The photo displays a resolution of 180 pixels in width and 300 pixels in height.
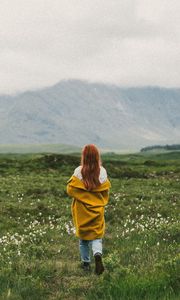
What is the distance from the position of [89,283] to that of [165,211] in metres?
13.8

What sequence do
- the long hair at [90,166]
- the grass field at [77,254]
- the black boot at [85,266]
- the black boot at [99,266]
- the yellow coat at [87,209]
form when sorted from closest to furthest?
1. the grass field at [77,254]
2. the black boot at [99,266]
3. the long hair at [90,166]
4. the yellow coat at [87,209]
5. the black boot at [85,266]

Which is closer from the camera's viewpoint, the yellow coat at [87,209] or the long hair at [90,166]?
the long hair at [90,166]

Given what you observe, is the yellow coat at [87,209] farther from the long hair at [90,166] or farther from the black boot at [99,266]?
the black boot at [99,266]

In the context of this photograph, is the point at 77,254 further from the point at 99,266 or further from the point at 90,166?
the point at 90,166

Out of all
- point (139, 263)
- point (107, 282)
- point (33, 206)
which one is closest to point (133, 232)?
point (139, 263)

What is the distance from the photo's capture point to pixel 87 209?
1273cm

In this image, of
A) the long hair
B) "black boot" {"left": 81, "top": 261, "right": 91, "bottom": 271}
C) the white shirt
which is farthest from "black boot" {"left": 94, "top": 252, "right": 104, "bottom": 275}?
the white shirt

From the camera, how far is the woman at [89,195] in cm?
1259

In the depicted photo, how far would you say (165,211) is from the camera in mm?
24594

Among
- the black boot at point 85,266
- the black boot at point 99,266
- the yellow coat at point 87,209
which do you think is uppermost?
the yellow coat at point 87,209

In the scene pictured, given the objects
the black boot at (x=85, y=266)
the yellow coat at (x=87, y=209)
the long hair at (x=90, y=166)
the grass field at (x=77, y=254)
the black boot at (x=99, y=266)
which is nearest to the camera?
the grass field at (x=77, y=254)

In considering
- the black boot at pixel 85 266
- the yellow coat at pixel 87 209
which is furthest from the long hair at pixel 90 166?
the black boot at pixel 85 266

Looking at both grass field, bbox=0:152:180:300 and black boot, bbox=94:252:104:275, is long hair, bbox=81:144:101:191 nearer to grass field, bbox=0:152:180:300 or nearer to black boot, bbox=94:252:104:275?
black boot, bbox=94:252:104:275

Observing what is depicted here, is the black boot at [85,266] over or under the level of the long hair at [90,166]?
under
